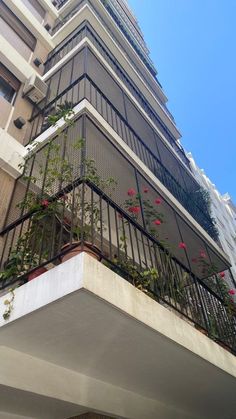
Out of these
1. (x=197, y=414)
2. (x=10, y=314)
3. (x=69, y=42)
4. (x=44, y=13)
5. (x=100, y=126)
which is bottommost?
(x=197, y=414)

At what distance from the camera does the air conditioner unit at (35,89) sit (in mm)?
8031

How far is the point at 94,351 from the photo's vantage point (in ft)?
11.5

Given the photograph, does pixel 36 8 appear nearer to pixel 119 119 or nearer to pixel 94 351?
pixel 119 119

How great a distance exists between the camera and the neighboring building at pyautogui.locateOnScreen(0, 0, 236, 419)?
3.12 m

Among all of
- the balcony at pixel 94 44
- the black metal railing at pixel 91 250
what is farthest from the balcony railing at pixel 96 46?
the black metal railing at pixel 91 250

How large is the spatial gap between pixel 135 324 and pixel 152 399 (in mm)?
2121

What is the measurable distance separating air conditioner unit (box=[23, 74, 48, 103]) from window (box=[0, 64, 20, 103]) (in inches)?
12.9

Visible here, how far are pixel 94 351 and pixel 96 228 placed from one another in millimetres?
2552

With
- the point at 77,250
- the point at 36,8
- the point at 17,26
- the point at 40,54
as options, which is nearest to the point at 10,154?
the point at 77,250

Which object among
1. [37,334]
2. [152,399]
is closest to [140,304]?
[37,334]

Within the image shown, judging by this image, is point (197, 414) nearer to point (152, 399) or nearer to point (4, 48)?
point (152, 399)

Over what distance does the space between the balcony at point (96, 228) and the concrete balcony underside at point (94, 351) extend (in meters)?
0.42

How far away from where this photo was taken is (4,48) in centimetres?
832

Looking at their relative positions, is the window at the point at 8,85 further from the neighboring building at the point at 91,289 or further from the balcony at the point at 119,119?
the balcony at the point at 119,119
